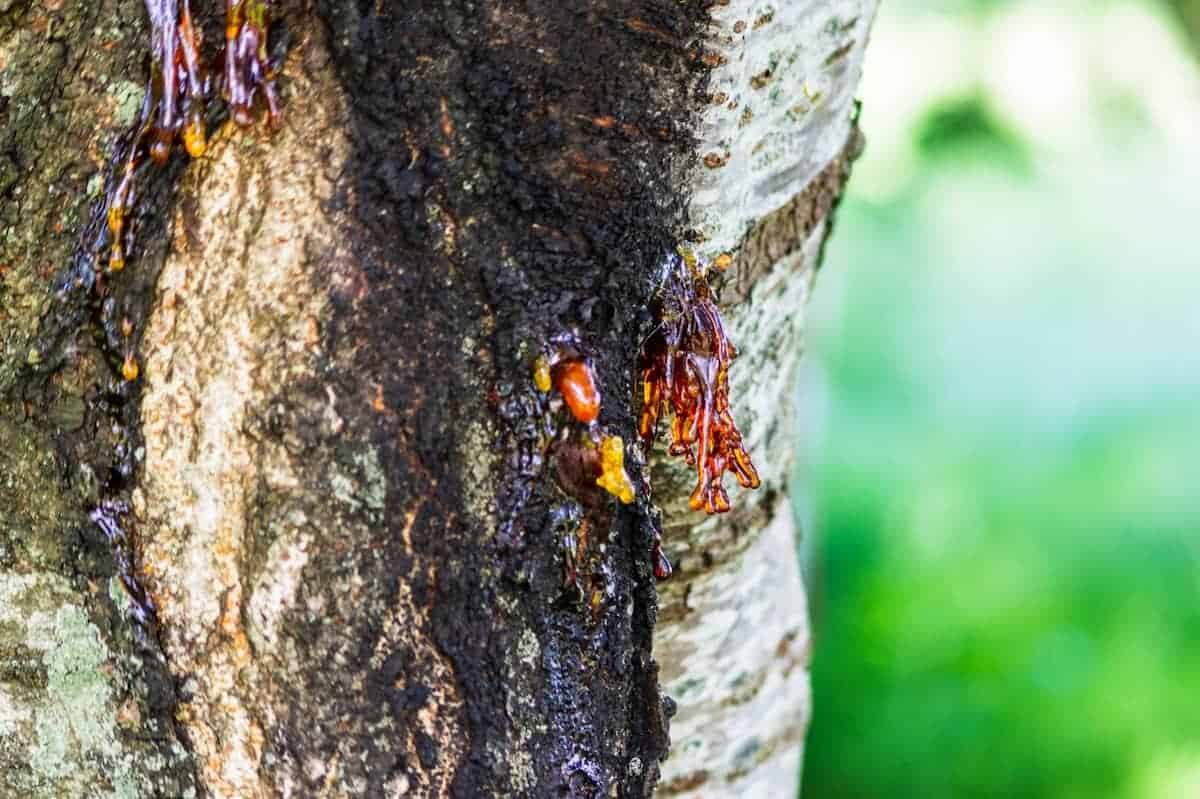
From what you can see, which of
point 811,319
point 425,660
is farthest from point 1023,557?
point 425,660

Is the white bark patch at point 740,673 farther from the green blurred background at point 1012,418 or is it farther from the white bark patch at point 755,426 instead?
the green blurred background at point 1012,418

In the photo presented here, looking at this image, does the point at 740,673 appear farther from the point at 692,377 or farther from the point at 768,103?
the point at 768,103

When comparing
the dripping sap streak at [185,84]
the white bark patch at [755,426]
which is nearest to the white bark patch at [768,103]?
the white bark patch at [755,426]

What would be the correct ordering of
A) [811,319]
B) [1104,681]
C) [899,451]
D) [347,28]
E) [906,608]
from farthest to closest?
[899,451] → [906,608] → [1104,681] → [811,319] → [347,28]

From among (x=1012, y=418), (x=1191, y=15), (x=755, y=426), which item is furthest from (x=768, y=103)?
(x=1012, y=418)

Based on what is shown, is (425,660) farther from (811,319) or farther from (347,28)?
(811,319)

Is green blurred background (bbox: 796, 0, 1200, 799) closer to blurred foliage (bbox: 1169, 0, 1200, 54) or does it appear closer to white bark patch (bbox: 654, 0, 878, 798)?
blurred foliage (bbox: 1169, 0, 1200, 54)
